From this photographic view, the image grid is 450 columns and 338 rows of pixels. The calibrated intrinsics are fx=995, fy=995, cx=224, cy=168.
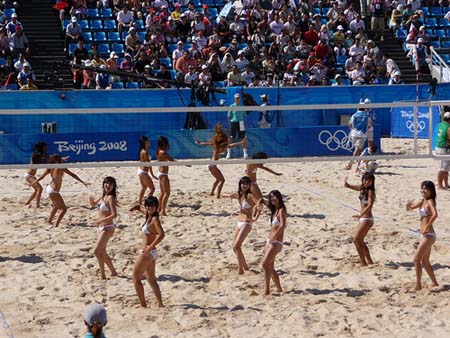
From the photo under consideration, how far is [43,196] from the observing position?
1645 centimetres

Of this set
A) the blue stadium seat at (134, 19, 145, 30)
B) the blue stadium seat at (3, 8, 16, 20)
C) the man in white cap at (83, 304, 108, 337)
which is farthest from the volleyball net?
the man in white cap at (83, 304, 108, 337)

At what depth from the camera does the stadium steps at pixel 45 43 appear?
22625mm

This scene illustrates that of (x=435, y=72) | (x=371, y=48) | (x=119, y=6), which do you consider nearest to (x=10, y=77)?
(x=119, y=6)

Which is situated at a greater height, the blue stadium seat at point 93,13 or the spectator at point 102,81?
the blue stadium seat at point 93,13

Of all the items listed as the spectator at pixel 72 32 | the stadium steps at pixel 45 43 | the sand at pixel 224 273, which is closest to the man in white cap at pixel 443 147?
the sand at pixel 224 273

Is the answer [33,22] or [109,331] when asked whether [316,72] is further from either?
[109,331]

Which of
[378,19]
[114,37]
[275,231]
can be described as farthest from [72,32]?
[275,231]

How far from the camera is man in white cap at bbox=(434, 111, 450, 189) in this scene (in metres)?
16.2

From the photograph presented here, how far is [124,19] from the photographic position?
24.6m

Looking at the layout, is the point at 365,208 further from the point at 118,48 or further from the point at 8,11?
the point at 8,11

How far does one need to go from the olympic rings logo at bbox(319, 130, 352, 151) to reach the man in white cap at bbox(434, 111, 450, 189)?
153 inches

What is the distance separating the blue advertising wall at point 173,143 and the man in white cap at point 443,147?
3753 mm

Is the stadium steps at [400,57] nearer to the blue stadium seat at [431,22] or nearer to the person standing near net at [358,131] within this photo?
the blue stadium seat at [431,22]

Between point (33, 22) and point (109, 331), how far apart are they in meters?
16.9
